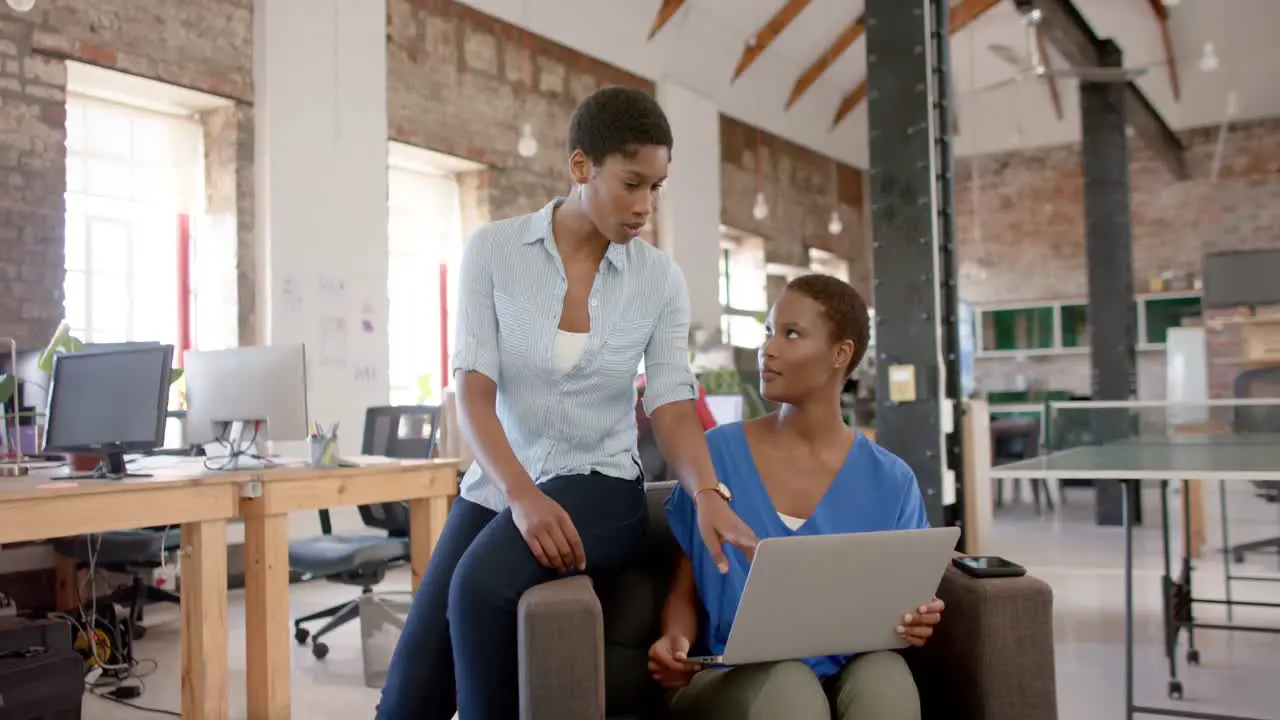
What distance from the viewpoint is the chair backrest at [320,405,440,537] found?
193 inches

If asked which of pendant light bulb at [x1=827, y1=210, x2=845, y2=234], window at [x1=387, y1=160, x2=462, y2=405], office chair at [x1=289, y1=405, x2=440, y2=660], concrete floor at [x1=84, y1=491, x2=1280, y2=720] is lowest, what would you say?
concrete floor at [x1=84, y1=491, x2=1280, y2=720]

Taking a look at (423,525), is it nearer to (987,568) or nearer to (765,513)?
(765,513)

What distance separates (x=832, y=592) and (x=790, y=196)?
11235 mm

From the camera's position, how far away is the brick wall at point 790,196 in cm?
1136

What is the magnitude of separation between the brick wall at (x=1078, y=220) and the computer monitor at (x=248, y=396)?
12.4 meters

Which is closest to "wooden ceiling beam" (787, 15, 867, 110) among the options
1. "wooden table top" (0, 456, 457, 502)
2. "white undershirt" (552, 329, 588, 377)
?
"wooden table top" (0, 456, 457, 502)

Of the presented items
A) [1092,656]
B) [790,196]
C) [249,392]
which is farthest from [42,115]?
[790,196]

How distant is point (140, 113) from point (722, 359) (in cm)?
454

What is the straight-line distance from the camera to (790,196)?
41.0ft

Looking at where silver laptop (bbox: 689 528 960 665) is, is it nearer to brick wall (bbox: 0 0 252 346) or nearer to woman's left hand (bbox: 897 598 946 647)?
woman's left hand (bbox: 897 598 946 647)

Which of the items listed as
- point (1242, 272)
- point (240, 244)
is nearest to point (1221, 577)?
point (240, 244)

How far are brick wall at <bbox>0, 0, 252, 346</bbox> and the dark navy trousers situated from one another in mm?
4605

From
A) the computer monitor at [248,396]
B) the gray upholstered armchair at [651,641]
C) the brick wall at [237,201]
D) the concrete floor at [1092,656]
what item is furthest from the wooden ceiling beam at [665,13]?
the gray upholstered armchair at [651,641]

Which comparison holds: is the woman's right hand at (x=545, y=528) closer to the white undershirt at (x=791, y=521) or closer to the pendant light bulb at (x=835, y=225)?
the white undershirt at (x=791, y=521)
